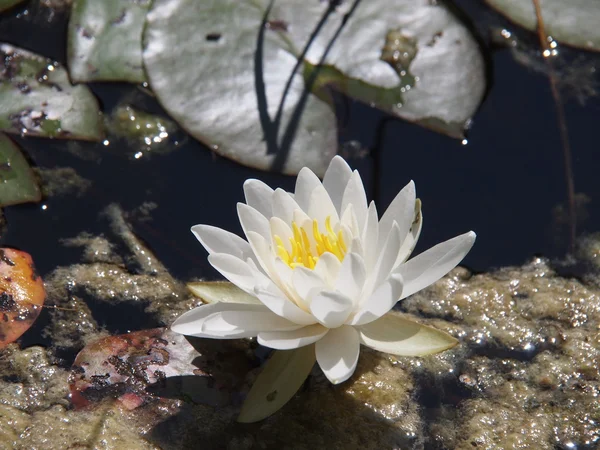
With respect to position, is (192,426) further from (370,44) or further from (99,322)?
(370,44)

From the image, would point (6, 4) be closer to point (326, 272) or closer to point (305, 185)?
point (305, 185)

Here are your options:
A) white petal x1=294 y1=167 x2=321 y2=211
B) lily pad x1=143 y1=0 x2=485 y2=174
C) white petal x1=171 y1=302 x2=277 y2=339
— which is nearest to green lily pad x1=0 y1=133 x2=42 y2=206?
lily pad x1=143 y1=0 x2=485 y2=174

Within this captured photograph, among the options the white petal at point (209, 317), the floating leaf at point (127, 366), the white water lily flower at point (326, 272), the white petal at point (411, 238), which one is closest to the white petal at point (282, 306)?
the white water lily flower at point (326, 272)

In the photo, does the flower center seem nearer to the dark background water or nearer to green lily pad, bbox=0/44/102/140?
the dark background water

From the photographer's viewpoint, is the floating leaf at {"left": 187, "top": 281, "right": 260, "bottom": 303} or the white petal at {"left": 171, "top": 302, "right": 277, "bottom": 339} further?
the floating leaf at {"left": 187, "top": 281, "right": 260, "bottom": 303}

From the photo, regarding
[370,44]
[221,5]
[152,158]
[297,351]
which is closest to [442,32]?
[370,44]

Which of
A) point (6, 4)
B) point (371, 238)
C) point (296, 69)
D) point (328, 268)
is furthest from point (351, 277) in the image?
point (6, 4)
